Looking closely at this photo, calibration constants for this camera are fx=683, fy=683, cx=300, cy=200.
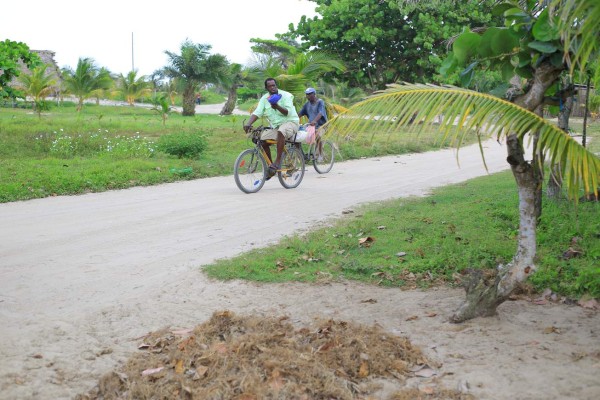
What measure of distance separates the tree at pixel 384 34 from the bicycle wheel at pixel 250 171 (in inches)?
678

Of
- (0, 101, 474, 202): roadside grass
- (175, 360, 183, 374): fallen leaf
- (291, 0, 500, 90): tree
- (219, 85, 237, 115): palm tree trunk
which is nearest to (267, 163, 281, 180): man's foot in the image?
(0, 101, 474, 202): roadside grass

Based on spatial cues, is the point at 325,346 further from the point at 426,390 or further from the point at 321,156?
the point at 321,156

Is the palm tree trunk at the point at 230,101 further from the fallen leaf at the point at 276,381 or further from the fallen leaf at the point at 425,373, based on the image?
the fallen leaf at the point at 276,381

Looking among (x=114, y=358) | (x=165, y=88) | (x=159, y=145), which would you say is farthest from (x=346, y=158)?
(x=165, y=88)

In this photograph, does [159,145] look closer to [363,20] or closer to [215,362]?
[215,362]

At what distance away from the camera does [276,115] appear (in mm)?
11891

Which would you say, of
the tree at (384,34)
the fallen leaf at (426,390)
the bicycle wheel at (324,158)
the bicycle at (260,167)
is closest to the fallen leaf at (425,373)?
the fallen leaf at (426,390)

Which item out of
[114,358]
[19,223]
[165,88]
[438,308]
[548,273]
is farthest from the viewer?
[165,88]

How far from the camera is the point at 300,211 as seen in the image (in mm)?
9781

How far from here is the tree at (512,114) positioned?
4234mm

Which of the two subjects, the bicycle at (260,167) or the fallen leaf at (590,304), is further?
the bicycle at (260,167)

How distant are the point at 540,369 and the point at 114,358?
2.74 m

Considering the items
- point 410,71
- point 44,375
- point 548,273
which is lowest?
point 44,375

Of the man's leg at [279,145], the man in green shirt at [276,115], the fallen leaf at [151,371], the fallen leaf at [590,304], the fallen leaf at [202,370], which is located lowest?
the fallen leaf at [151,371]
